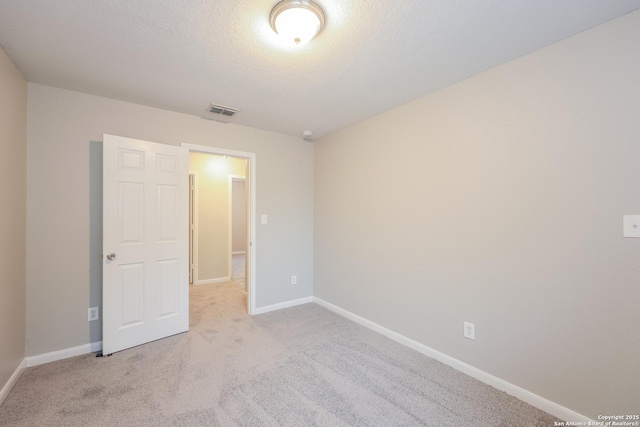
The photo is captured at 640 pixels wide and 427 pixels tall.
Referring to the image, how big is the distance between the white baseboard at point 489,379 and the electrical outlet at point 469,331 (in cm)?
23

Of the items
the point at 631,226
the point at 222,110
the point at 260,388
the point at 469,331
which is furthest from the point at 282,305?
the point at 631,226

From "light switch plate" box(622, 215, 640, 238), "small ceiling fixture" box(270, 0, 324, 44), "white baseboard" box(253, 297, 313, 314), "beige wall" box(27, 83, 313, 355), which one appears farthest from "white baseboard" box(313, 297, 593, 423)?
"beige wall" box(27, 83, 313, 355)

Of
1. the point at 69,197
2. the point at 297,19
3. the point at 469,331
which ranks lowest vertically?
the point at 469,331

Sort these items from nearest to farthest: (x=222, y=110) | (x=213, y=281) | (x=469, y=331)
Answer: (x=469, y=331), (x=222, y=110), (x=213, y=281)

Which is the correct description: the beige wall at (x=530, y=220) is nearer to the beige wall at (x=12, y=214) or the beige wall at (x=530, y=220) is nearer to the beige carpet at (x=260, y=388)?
the beige carpet at (x=260, y=388)

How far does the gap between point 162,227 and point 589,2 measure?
3550mm

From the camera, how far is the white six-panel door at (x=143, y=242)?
2.45m

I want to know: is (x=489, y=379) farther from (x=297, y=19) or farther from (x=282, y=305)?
(x=297, y=19)

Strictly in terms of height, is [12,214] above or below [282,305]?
above

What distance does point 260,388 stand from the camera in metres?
1.96

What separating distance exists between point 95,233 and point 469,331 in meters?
3.43

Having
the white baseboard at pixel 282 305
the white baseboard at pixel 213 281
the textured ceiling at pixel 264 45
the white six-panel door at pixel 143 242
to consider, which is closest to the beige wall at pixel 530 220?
the textured ceiling at pixel 264 45

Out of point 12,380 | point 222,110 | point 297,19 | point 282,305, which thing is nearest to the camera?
point 297,19

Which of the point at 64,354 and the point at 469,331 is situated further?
the point at 64,354
